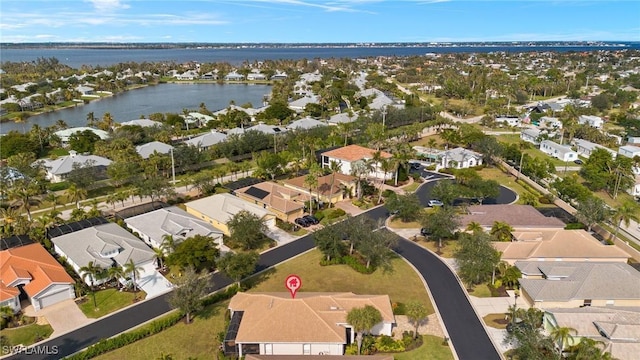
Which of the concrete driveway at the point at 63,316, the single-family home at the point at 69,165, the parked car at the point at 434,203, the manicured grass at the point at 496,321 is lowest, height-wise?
the concrete driveway at the point at 63,316

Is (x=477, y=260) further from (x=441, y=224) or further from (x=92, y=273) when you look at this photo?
(x=92, y=273)

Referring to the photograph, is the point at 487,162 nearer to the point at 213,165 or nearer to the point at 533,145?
the point at 533,145

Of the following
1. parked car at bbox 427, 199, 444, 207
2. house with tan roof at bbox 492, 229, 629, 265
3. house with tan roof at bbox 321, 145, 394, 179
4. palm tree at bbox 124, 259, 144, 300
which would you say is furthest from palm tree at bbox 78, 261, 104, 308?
parked car at bbox 427, 199, 444, 207

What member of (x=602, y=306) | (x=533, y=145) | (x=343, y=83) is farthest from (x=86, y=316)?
(x=343, y=83)

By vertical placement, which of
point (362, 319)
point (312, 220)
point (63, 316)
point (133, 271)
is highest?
point (362, 319)

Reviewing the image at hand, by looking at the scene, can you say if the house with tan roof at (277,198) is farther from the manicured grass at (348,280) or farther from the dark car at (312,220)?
the manicured grass at (348,280)

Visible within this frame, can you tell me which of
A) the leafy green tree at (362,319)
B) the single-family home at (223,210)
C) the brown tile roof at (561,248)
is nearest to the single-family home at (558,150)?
the brown tile roof at (561,248)

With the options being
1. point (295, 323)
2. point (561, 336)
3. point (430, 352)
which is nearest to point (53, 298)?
point (295, 323)
